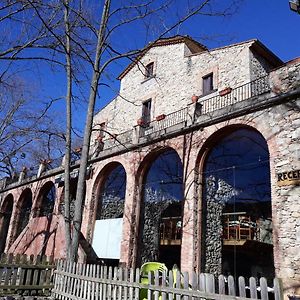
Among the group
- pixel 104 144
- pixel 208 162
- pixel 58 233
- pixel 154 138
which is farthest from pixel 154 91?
pixel 58 233

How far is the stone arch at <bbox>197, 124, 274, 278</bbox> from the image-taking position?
10.9 m

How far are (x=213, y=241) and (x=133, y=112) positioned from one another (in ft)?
40.1

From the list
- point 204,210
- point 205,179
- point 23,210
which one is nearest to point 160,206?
point 204,210

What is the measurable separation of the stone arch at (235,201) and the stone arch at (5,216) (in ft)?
67.0

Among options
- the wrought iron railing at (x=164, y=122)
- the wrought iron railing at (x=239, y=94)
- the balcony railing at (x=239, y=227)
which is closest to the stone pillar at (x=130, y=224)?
the wrought iron railing at (x=164, y=122)

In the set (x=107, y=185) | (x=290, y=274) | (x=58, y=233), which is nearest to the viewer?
(x=290, y=274)

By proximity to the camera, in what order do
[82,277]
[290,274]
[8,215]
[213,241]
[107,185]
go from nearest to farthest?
[82,277]
[290,274]
[213,241]
[107,185]
[8,215]

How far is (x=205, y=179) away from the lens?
12172 millimetres

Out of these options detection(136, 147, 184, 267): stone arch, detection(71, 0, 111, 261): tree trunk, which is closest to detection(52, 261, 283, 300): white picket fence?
detection(71, 0, 111, 261): tree trunk

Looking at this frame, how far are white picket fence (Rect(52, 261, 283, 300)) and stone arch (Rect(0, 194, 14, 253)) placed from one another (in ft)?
68.9

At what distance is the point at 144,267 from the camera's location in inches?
295

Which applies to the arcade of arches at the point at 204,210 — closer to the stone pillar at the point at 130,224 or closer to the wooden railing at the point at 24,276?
the stone pillar at the point at 130,224

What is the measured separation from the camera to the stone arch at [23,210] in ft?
78.1

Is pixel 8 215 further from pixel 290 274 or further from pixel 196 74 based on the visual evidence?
pixel 290 274
